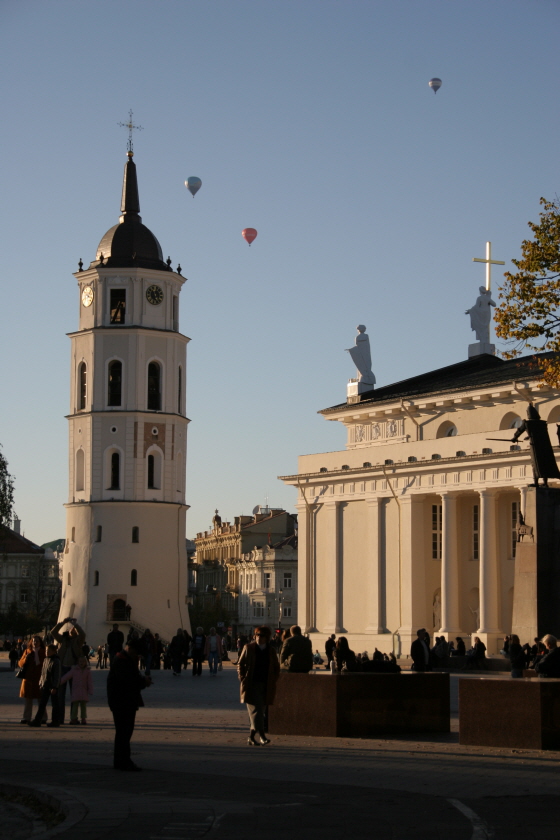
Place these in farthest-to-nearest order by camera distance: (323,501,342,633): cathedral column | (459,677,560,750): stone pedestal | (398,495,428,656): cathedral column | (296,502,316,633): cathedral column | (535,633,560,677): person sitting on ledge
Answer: (296,502,316,633): cathedral column, (323,501,342,633): cathedral column, (398,495,428,656): cathedral column, (535,633,560,677): person sitting on ledge, (459,677,560,750): stone pedestal

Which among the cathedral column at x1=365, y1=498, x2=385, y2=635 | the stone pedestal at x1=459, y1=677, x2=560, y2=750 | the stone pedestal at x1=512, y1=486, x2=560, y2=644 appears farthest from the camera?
the cathedral column at x1=365, y1=498, x2=385, y2=635

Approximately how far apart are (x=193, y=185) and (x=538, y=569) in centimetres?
5625

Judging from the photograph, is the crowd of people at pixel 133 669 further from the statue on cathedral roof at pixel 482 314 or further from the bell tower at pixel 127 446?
the bell tower at pixel 127 446

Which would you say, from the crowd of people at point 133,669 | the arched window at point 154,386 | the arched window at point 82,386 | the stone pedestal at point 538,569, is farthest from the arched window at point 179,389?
the stone pedestal at point 538,569

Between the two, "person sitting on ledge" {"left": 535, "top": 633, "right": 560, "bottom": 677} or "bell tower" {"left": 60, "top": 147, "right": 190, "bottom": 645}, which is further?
"bell tower" {"left": 60, "top": 147, "right": 190, "bottom": 645}

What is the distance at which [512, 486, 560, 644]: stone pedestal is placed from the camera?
25.3 meters

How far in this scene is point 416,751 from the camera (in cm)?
1752

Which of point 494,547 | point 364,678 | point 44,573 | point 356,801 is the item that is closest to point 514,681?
point 364,678

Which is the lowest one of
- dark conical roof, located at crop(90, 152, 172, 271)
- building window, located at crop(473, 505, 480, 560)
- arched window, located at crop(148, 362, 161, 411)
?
building window, located at crop(473, 505, 480, 560)

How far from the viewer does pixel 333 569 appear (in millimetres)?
68812

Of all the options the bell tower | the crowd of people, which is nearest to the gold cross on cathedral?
the bell tower

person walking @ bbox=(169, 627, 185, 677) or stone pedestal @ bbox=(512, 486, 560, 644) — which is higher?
stone pedestal @ bbox=(512, 486, 560, 644)

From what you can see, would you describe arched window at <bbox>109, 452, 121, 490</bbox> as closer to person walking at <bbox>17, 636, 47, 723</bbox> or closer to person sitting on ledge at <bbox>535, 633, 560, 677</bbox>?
person walking at <bbox>17, 636, 47, 723</bbox>

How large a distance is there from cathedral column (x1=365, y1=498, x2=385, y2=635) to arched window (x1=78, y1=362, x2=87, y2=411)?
2396 cm
